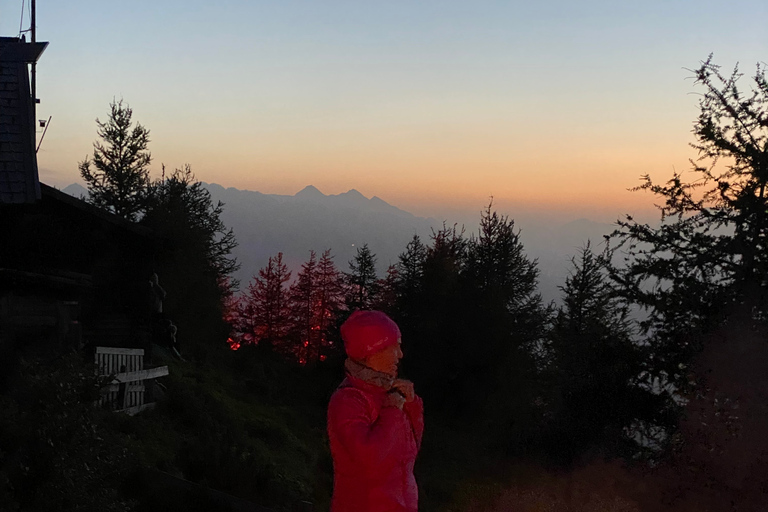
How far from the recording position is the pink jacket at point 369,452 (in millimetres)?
2879

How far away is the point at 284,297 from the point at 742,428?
39634 mm

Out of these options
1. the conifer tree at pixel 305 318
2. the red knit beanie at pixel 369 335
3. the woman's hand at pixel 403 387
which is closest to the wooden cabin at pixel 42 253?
the red knit beanie at pixel 369 335

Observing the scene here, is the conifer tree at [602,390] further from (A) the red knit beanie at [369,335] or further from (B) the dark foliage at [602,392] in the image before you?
(A) the red knit beanie at [369,335]

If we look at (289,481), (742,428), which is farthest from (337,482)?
(289,481)

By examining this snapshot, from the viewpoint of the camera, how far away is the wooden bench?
10.9 meters

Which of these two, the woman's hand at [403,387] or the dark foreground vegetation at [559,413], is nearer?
the woman's hand at [403,387]

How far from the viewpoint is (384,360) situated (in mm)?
3080

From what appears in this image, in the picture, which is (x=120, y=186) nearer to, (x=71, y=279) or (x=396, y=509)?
(x=71, y=279)

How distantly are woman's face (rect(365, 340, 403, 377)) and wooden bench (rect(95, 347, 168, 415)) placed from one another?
902 cm

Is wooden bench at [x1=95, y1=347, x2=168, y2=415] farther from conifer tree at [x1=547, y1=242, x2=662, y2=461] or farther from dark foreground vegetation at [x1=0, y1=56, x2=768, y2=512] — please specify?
conifer tree at [x1=547, y1=242, x2=662, y2=461]

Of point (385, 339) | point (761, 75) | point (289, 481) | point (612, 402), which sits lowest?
point (289, 481)

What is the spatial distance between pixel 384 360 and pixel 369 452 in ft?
1.57

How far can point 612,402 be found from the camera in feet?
39.2

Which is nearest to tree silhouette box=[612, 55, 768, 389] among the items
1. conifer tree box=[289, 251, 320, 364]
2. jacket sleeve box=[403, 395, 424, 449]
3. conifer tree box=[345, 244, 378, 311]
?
jacket sleeve box=[403, 395, 424, 449]
